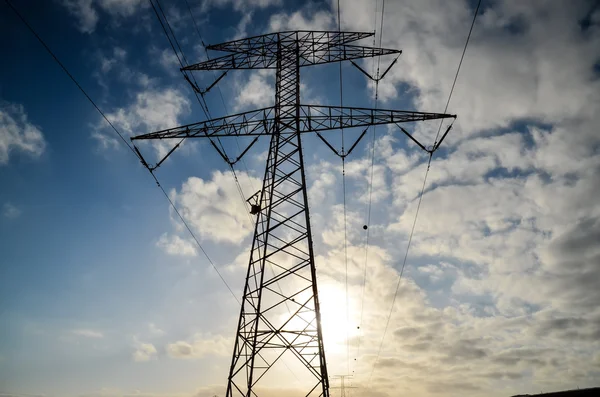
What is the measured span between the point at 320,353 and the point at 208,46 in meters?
16.5

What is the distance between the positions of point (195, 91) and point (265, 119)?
15.7 ft

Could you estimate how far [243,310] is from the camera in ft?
44.8

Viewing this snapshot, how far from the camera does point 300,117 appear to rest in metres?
15.8

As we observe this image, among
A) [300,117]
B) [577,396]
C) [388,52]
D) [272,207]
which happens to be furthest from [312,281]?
[388,52]

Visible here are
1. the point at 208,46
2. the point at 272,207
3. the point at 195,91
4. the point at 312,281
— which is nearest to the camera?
the point at 312,281

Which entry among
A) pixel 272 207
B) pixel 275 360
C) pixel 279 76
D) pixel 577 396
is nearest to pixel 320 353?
pixel 275 360

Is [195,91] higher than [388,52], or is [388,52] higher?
[388,52]

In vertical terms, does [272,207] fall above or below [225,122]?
below

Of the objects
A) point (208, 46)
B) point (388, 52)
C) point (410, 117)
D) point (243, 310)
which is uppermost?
point (208, 46)

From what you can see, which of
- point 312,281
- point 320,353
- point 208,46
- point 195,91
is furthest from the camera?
point 208,46

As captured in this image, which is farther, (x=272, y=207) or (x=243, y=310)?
(x=272, y=207)

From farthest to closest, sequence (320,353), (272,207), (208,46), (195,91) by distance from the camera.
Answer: (208,46)
(195,91)
(272,207)
(320,353)

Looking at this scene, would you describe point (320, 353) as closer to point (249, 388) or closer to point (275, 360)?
point (275, 360)

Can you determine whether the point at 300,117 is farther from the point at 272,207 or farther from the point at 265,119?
the point at 272,207
